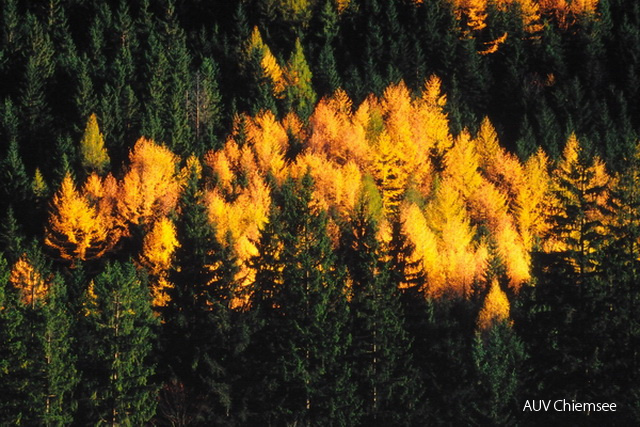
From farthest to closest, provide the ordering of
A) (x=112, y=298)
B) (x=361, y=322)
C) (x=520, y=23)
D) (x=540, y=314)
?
1. (x=520, y=23)
2. (x=361, y=322)
3. (x=112, y=298)
4. (x=540, y=314)

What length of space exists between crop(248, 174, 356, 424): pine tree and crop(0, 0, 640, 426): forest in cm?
11

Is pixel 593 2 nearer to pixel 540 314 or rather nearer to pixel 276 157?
pixel 276 157

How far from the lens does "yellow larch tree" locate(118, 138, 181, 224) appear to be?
68.4 meters

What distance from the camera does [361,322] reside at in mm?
39562

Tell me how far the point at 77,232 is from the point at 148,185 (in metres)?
8.19

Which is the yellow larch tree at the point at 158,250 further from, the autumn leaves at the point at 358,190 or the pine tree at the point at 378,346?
the pine tree at the point at 378,346

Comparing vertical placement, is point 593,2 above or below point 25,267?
above

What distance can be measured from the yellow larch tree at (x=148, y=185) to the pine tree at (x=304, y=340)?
93.8 ft

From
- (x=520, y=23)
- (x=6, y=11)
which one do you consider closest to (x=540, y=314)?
(x=6, y=11)

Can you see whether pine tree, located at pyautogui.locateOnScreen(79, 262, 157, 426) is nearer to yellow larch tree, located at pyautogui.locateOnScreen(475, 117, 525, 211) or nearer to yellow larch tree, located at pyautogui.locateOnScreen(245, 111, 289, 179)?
yellow larch tree, located at pyautogui.locateOnScreen(245, 111, 289, 179)

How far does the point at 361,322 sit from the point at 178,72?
63306 mm

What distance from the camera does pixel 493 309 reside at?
5325 centimetres

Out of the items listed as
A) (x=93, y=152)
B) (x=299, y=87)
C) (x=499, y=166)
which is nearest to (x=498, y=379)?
(x=93, y=152)

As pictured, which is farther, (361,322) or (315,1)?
(315,1)
